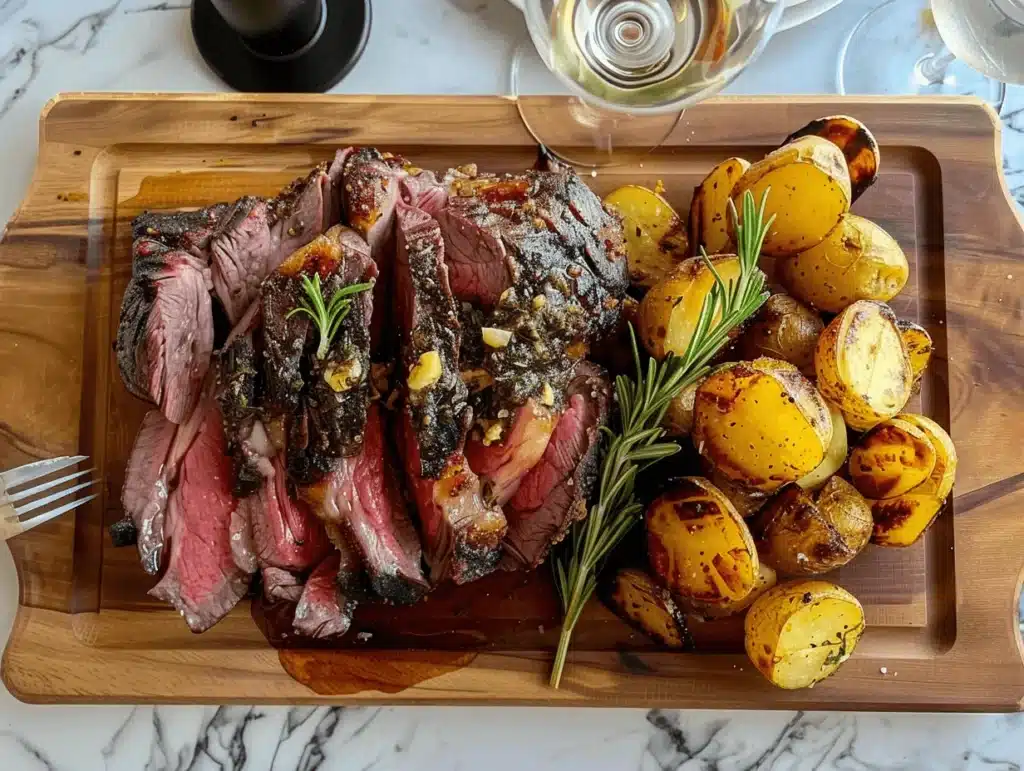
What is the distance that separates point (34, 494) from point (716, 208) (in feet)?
5.21

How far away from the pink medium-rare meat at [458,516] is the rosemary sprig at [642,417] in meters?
0.18

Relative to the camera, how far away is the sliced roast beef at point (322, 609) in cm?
186

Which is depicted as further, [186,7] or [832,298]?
[186,7]

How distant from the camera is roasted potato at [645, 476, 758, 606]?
1.80m

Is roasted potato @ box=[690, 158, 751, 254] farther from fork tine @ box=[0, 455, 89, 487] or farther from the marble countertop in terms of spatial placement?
fork tine @ box=[0, 455, 89, 487]

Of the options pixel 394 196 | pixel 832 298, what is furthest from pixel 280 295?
pixel 832 298

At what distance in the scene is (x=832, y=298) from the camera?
1969 millimetres

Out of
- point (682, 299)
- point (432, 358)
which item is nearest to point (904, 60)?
point (682, 299)

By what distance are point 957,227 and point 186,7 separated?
1.93 meters

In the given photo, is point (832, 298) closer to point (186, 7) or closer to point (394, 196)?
point (394, 196)

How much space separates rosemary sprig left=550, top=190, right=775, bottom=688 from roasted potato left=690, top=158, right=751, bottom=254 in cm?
10

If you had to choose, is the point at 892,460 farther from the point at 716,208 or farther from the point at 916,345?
the point at 716,208

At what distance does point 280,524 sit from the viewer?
1.89m

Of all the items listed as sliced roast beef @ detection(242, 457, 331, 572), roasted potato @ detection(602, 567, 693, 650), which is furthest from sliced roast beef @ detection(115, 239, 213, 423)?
roasted potato @ detection(602, 567, 693, 650)
